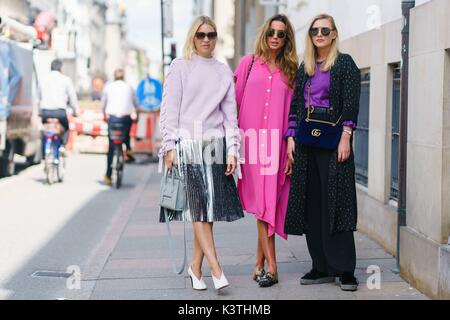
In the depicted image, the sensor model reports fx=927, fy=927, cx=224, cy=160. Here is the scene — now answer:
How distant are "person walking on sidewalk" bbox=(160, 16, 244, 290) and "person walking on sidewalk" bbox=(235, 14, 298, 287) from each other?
0.25 meters

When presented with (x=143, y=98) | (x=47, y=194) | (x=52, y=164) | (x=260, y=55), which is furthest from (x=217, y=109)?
(x=143, y=98)

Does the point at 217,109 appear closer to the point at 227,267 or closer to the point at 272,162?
the point at 272,162

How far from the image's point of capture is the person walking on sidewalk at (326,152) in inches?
245

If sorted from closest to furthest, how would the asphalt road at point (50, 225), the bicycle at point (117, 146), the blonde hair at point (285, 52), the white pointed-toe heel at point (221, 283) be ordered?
1. the white pointed-toe heel at point (221, 283)
2. the blonde hair at point (285, 52)
3. the asphalt road at point (50, 225)
4. the bicycle at point (117, 146)

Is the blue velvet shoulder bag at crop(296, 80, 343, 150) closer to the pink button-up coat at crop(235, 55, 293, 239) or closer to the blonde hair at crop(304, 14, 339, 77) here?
the blonde hair at crop(304, 14, 339, 77)

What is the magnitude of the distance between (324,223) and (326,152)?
1.62 ft

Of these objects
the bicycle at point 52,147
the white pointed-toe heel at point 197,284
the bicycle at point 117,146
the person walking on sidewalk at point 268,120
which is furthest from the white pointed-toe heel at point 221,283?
the bicycle at point 52,147

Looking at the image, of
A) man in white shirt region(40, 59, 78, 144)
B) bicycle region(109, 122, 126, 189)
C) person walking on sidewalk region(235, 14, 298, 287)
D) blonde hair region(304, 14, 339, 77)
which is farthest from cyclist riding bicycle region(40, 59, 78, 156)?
blonde hair region(304, 14, 339, 77)

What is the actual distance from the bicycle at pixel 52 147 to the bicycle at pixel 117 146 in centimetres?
96

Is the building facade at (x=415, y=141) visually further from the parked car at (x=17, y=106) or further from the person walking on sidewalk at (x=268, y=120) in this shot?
the parked car at (x=17, y=106)

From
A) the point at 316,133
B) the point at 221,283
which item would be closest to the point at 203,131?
the point at 316,133

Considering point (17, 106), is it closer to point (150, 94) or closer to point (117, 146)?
point (117, 146)

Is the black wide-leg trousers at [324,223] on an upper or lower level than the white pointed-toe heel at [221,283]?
upper
